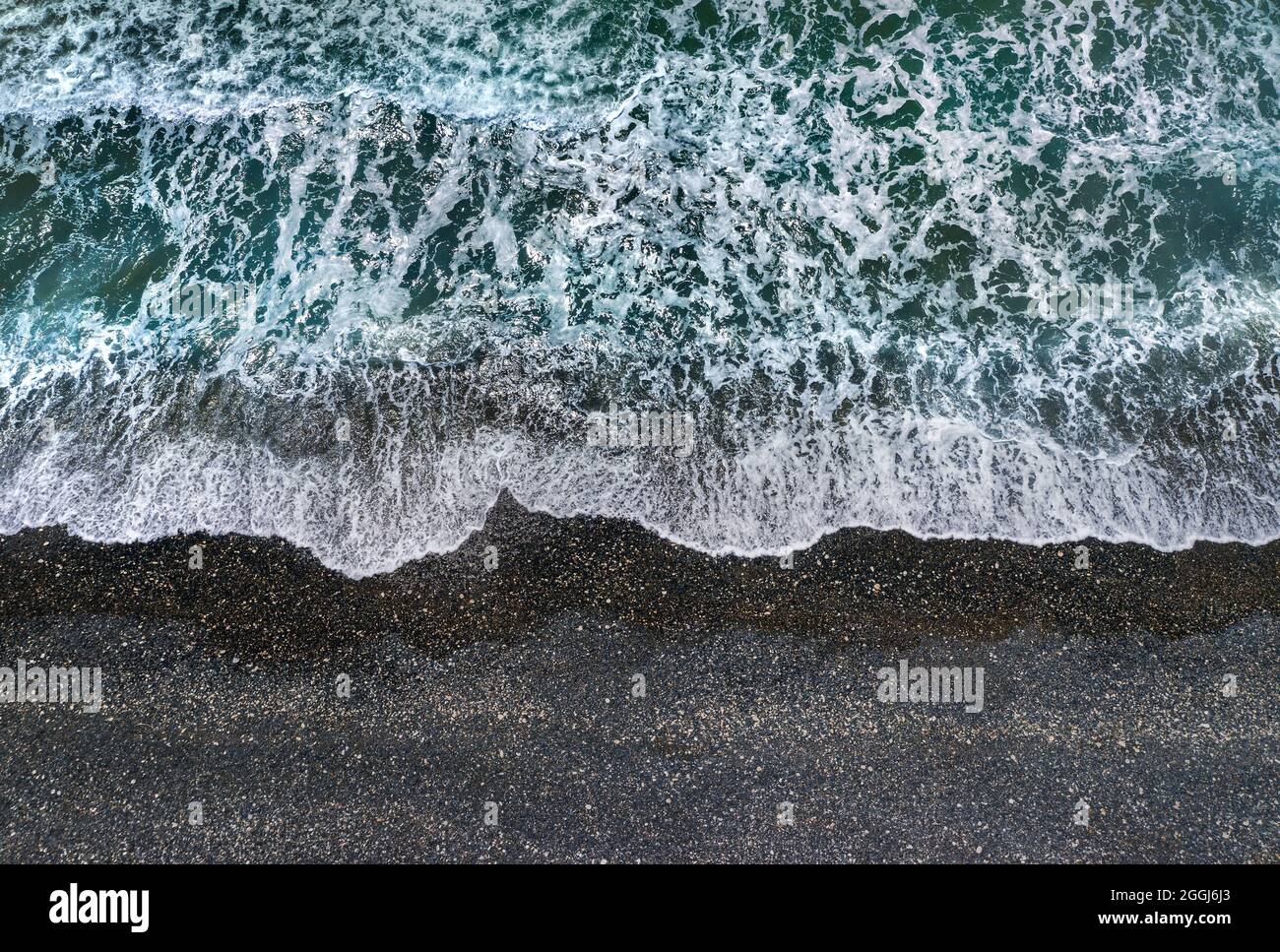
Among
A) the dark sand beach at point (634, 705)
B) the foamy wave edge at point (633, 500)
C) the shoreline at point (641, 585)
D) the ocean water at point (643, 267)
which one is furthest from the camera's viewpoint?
the ocean water at point (643, 267)

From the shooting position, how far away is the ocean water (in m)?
6.06

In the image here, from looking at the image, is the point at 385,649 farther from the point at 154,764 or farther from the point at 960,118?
the point at 960,118

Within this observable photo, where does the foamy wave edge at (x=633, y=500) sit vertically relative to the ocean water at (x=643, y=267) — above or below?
below

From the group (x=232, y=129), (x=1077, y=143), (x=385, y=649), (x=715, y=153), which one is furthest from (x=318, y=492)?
(x=1077, y=143)

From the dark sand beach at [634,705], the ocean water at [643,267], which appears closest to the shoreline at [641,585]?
the dark sand beach at [634,705]

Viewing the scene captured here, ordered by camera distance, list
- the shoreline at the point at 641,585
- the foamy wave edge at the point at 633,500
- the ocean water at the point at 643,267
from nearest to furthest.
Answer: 1. the shoreline at the point at 641,585
2. the foamy wave edge at the point at 633,500
3. the ocean water at the point at 643,267

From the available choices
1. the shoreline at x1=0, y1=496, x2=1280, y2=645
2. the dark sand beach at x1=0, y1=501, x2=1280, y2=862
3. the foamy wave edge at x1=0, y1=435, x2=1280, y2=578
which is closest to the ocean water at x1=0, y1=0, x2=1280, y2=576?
the foamy wave edge at x1=0, y1=435, x2=1280, y2=578

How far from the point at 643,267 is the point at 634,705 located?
4.35 m

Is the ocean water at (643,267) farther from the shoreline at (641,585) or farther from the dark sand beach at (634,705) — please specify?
the dark sand beach at (634,705)

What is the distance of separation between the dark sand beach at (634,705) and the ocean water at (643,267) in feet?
1.34

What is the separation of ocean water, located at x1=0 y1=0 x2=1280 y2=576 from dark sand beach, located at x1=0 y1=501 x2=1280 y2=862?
41 cm

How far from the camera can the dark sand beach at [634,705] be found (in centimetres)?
486

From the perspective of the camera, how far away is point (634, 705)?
205 inches
